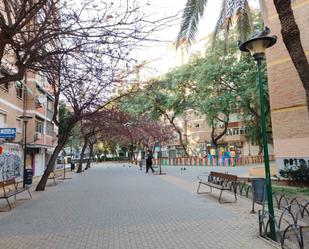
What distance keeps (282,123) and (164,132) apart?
94.6 ft

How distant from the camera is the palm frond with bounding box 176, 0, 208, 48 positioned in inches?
390

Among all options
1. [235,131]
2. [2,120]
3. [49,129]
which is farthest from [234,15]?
[235,131]

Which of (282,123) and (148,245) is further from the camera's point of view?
(282,123)

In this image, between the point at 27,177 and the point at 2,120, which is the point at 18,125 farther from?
the point at 27,177

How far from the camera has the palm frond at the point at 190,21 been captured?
990cm

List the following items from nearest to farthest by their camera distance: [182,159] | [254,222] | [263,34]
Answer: [263,34], [254,222], [182,159]

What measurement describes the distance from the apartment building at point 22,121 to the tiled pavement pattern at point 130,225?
6042mm

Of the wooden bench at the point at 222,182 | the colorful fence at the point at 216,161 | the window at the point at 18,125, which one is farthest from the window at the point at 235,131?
the wooden bench at the point at 222,182

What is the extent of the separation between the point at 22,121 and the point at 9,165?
357cm

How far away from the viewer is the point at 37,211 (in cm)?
1037

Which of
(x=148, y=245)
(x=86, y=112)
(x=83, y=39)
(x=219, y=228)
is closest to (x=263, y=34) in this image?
(x=83, y=39)

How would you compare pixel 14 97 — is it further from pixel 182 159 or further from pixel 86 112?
pixel 182 159

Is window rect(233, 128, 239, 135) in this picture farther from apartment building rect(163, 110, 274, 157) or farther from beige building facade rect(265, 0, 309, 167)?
beige building facade rect(265, 0, 309, 167)

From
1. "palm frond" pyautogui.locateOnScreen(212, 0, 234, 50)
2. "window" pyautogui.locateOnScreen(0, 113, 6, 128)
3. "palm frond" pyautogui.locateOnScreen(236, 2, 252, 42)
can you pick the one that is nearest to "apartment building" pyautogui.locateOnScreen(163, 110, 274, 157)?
"window" pyautogui.locateOnScreen(0, 113, 6, 128)
